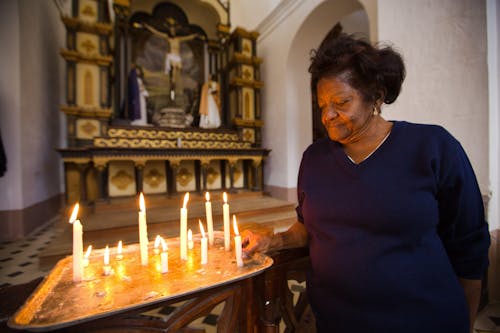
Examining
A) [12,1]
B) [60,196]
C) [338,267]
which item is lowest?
[60,196]

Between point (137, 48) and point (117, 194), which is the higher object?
point (137, 48)

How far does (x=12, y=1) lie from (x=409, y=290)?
284 inches

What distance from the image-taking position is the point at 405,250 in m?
0.88

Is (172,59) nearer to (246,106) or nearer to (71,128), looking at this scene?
(246,106)

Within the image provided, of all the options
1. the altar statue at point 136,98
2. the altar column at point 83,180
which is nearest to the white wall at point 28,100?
the altar column at point 83,180

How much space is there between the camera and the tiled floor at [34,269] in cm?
215

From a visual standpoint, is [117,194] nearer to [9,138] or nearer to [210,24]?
[9,138]

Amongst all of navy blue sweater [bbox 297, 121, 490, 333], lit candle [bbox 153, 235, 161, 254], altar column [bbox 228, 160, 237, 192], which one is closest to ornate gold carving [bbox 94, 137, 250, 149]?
altar column [bbox 228, 160, 237, 192]

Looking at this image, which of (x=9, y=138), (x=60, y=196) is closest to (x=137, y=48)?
(x=9, y=138)

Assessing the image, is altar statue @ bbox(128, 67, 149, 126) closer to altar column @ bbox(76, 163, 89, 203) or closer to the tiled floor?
altar column @ bbox(76, 163, 89, 203)

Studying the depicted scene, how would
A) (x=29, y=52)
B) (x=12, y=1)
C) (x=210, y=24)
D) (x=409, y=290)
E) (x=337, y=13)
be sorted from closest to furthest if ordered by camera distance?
(x=409, y=290)
(x=12, y=1)
(x=29, y=52)
(x=337, y=13)
(x=210, y=24)

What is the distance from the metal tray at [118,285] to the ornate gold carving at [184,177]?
211 inches

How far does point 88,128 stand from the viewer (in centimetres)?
545

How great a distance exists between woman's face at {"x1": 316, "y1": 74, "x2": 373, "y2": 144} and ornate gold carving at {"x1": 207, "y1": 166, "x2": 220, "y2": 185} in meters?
5.85
